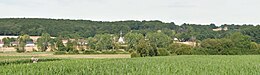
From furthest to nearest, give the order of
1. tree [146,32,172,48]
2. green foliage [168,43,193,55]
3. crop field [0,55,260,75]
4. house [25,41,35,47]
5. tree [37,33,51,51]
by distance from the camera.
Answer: house [25,41,35,47] → tree [37,33,51,51] → tree [146,32,172,48] → green foliage [168,43,193,55] → crop field [0,55,260,75]

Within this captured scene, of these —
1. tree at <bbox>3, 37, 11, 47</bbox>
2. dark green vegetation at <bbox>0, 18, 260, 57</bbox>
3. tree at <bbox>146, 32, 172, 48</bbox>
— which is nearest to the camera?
dark green vegetation at <bbox>0, 18, 260, 57</bbox>

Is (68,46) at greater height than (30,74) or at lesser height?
lesser

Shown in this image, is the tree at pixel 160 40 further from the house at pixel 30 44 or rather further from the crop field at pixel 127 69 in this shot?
the crop field at pixel 127 69

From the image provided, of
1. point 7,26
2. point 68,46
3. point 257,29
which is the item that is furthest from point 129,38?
point 7,26

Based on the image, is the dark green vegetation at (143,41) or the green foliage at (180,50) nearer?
the green foliage at (180,50)

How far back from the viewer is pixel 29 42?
146 meters

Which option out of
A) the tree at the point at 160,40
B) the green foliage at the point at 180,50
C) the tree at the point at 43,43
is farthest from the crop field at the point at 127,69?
the tree at the point at 43,43

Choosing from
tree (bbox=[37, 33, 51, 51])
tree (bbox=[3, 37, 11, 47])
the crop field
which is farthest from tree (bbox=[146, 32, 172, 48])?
the crop field

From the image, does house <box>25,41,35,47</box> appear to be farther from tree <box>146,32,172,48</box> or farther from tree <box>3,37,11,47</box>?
tree <box>146,32,172,48</box>

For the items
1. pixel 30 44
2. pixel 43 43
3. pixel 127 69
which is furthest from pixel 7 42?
pixel 127 69

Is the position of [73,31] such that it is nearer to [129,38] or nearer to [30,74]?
[129,38]

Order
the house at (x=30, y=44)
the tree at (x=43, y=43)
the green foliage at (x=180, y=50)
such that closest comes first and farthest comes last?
the green foliage at (x=180, y=50) < the tree at (x=43, y=43) < the house at (x=30, y=44)

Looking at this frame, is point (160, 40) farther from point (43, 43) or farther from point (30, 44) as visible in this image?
point (30, 44)

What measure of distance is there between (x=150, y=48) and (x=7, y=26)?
131999mm
